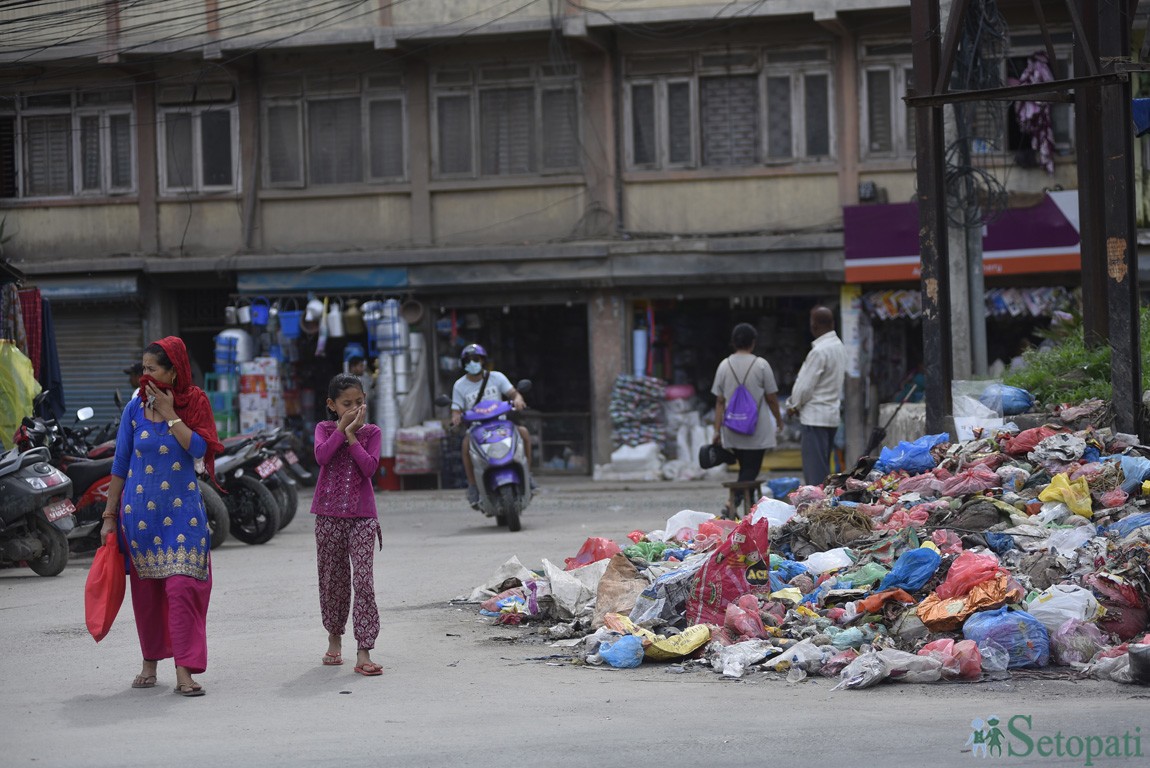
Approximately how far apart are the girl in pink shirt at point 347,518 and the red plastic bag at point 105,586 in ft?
3.18

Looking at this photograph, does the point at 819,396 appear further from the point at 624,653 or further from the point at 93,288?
the point at 93,288

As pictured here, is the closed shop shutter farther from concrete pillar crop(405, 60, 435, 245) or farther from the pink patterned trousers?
the pink patterned trousers

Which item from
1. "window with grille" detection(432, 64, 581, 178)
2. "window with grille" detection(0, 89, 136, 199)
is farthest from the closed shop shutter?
"window with grille" detection(432, 64, 581, 178)

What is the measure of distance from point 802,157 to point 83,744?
607 inches

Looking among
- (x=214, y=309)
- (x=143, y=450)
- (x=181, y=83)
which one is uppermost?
(x=181, y=83)

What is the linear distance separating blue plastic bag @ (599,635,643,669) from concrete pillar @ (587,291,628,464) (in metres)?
12.7

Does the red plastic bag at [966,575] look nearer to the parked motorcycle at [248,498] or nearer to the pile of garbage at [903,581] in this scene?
the pile of garbage at [903,581]

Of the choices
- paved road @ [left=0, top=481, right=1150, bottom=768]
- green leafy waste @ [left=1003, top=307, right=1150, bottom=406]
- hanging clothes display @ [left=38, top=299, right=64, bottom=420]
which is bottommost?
paved road @ [left=0, top=481, right=1150, bottom=768]

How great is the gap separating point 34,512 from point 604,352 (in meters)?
9.95

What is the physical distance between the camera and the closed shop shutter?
21328 mm

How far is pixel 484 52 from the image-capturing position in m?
20.1

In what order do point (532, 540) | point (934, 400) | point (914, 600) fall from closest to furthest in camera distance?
1. point (914, 600)
2. point (934, 400)
3. point (532, 540)

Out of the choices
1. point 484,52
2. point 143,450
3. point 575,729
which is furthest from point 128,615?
point 484,52

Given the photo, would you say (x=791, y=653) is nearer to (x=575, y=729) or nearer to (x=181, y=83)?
(x=575, y=729)
